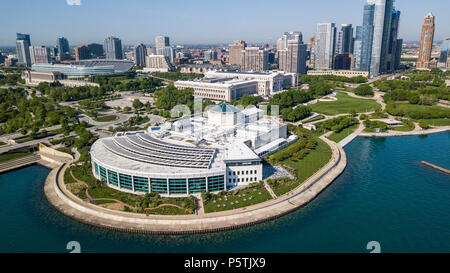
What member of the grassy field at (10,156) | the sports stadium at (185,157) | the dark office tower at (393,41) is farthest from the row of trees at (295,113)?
the dark office tower at (393,41)

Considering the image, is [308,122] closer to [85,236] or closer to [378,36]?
[85,236]

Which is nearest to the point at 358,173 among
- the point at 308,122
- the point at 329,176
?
the point at 329,176

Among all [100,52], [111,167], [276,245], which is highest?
[100,52]

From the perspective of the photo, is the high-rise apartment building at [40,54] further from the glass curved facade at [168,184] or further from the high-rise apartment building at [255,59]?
the glass curved facade at [168,184]

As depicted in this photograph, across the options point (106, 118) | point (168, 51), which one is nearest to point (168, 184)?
point (106, 118)

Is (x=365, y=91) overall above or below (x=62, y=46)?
below

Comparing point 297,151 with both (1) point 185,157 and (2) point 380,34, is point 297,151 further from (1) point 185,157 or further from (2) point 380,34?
(2) point 380,34
